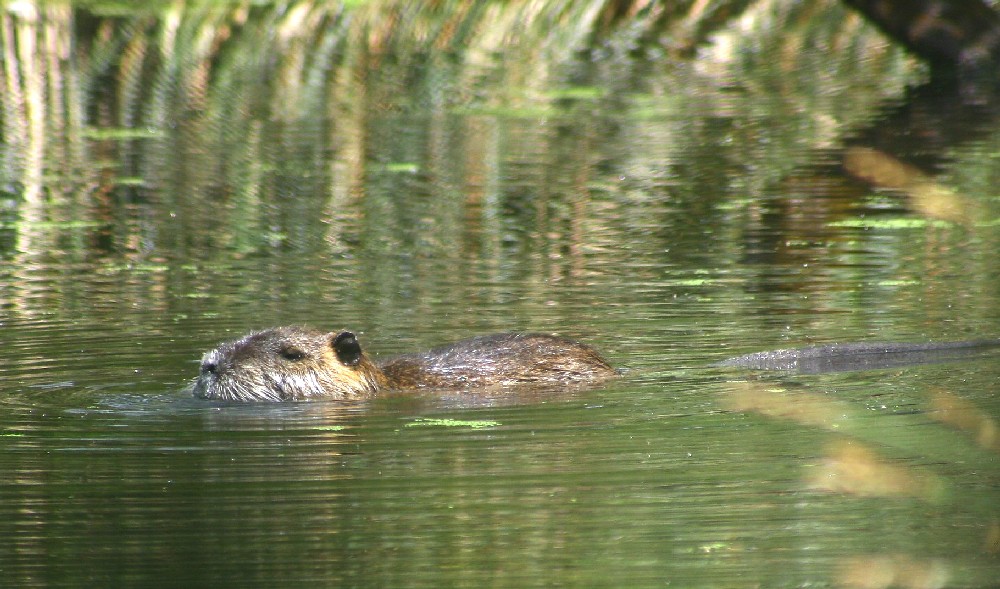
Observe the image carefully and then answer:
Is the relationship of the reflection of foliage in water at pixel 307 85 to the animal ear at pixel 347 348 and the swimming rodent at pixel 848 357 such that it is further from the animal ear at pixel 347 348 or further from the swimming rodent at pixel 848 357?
the swimming rodent at pixel 848 357

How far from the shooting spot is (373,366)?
7.31 meters

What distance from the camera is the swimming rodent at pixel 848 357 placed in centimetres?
726

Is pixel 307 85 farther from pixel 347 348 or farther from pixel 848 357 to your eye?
pixel 848 357

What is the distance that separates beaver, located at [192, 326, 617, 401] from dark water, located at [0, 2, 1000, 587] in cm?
19

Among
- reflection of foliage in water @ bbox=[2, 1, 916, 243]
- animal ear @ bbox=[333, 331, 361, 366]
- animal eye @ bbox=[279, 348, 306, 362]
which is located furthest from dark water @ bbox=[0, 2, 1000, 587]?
animal eye @ bbox=[279, 348, 306, 362]

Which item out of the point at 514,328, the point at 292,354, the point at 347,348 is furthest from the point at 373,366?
the point at 514,328

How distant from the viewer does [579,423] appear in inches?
253

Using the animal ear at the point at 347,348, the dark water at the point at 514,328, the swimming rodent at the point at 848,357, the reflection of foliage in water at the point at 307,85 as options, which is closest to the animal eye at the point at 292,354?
the animal ear at the point at 347,348

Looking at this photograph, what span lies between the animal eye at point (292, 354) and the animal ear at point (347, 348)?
14 cm

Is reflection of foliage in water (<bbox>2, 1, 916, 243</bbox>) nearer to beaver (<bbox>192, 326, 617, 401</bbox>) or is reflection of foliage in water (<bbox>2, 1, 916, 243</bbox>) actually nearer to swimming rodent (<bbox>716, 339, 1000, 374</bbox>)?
beaver (<bbox>192, 326, 617, 401</bbox>)

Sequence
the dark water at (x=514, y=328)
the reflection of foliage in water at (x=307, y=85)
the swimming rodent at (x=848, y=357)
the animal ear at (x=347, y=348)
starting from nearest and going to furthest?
the dark water at (x=514, y=328) < the animal ear at (x=347, y=348) < the swimming rodent at (x=848, y=357) < the reflection of foliage in water at (x=307, y=85)

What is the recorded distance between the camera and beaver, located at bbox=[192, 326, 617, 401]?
7184mm

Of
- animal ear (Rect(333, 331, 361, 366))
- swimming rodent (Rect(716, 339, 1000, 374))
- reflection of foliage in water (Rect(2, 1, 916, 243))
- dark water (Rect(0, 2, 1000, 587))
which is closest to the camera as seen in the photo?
dark water (Rect(0, 2, 1000, 587))

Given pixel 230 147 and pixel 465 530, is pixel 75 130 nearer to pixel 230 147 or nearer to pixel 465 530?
pixel 230 147
